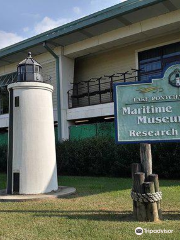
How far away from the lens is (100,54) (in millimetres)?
16734

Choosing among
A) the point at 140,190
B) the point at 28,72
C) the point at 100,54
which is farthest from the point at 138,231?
the point at 100,54

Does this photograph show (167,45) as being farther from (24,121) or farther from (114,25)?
(24,121)

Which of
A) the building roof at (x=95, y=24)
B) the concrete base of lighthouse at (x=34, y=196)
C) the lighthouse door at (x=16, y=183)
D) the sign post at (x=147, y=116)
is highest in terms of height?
the building roof at (x=95, y=24)

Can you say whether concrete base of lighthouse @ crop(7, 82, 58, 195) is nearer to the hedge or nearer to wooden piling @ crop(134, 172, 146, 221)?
wooden piling @ crop(134, 172, 146, 221)

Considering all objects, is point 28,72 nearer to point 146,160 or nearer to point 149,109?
point 149,109

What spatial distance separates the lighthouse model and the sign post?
9.72 feet

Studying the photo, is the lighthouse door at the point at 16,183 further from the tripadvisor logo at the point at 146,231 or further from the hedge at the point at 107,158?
the hedge at the point at 107,158

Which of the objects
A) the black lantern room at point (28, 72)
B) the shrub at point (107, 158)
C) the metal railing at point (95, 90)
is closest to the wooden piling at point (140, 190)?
the black lantern room at point (28, 72)

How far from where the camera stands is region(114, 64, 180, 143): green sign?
6004 millimetres

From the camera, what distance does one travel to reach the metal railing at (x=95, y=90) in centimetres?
1523

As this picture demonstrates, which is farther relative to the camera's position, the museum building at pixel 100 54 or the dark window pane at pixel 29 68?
the museum building at pixel 100 54

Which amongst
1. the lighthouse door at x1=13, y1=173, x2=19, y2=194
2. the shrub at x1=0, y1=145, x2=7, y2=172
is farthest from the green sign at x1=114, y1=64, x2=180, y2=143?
the shrub at x1=0, y1=145, x2=7, y2=172

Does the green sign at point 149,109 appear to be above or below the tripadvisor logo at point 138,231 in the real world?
above

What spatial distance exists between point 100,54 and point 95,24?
3048 mm
